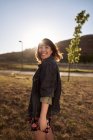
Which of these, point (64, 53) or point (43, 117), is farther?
point (64, 53)

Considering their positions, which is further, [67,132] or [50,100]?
[67,132]

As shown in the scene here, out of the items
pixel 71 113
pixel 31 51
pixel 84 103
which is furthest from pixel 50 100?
pixel 31 51

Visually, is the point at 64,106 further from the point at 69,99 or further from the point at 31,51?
the point at 31,51

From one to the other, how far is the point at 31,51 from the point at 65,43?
18.6 meters

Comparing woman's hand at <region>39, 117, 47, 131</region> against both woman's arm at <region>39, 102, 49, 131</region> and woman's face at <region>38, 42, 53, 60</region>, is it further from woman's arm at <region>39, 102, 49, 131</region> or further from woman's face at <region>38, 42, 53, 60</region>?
woman's face at <region>38, 42, 53, 60</region>

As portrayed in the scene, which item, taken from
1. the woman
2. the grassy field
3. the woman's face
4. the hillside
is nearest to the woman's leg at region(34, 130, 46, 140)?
the woman

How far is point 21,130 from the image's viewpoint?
698cm

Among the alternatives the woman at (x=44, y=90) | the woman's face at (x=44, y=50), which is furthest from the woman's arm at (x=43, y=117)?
the woman's face at (x=44, y=50)

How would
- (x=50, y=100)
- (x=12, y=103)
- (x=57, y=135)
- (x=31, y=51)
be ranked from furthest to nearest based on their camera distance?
(x=31, y=51)
(x=12, y=103)
(x=57, y=135)
(x=50, y=100)

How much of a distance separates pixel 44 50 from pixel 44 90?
2.15 ft

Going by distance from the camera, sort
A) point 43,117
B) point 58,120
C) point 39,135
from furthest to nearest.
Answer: point 58,120 → point 39,135 → point 43,117

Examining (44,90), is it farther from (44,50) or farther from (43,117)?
(44,50)

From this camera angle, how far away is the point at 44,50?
3.85m

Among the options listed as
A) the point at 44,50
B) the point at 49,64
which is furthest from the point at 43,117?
the point at 44,50
